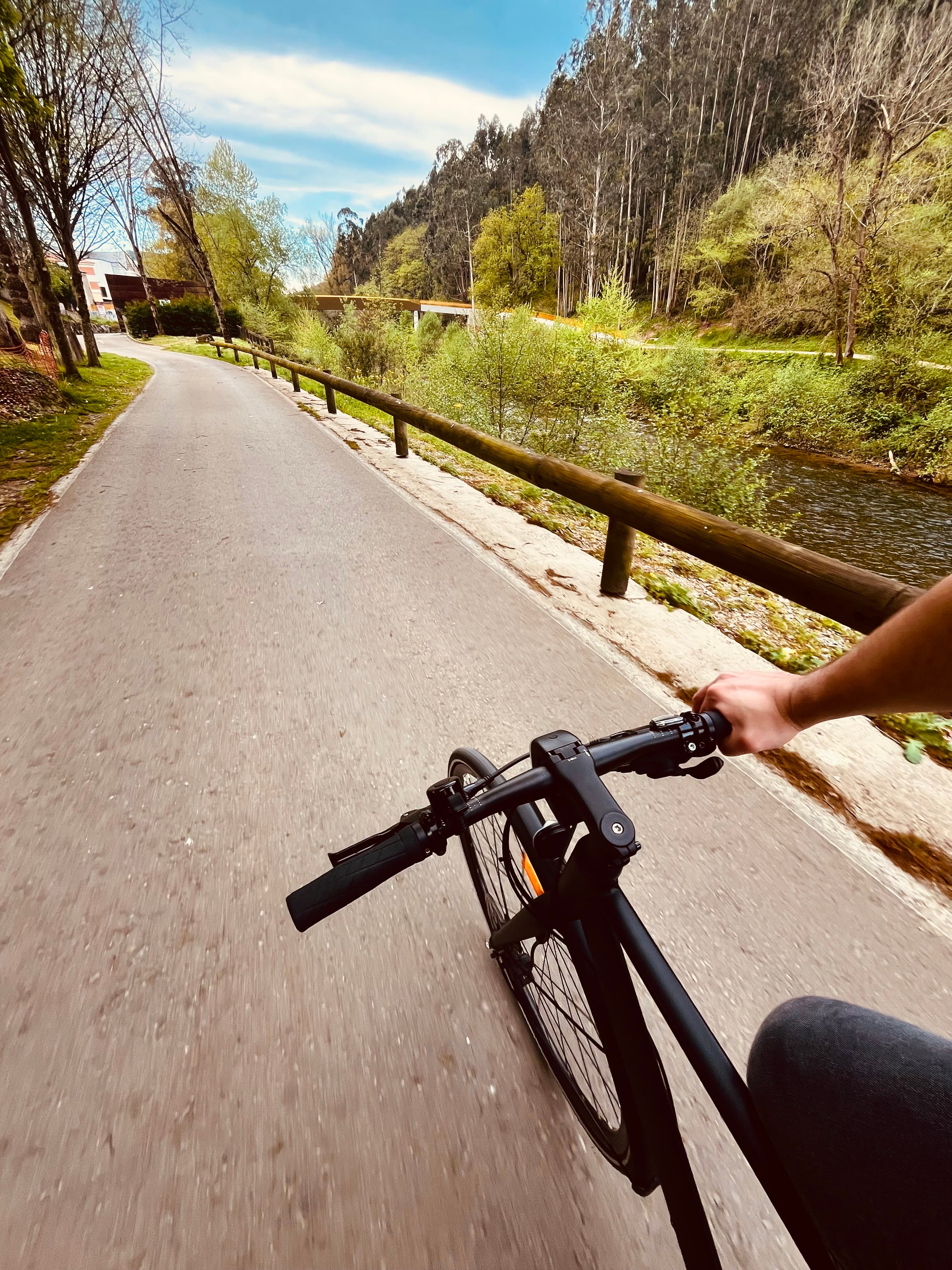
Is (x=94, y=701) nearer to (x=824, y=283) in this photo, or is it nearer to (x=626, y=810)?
(x=626, y=810)

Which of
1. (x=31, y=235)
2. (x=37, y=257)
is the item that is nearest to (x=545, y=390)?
(x=31, y=235)

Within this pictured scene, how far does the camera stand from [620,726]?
2568 millimetres

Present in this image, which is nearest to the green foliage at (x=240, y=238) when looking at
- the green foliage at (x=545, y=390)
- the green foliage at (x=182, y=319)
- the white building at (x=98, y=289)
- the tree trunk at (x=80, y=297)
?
the green foliage at (x=182, y=319)

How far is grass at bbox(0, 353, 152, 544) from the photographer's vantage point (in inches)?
205

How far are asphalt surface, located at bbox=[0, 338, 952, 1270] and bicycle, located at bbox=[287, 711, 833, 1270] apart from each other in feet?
1.05

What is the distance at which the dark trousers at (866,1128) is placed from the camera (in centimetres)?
59

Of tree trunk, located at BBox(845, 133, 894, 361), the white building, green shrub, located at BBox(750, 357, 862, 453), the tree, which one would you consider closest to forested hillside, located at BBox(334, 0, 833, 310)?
tree trunk, located at BBox(845, 133, 894, 361)

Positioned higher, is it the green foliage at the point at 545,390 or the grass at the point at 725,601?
the green foliage at the point at 545,390

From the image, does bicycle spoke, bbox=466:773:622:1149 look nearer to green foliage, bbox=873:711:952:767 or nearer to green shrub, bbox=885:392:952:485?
green foliage, bbox=873:711:952:767

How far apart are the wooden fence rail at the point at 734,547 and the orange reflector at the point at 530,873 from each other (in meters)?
1.18

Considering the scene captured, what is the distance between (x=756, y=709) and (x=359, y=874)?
0.76 metres

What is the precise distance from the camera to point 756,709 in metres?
0.95

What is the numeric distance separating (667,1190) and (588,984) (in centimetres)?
30

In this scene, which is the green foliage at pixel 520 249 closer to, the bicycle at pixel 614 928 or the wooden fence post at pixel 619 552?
the wooden fence post at pixel 619 552
